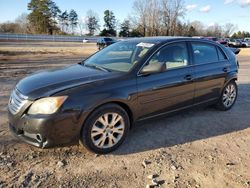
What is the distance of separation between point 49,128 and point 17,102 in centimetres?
65

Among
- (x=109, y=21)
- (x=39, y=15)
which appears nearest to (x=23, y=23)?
(x=39, y=15)

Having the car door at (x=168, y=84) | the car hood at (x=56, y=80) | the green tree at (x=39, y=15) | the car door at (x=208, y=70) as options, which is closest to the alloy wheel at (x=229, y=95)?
the car door at (x=208, y=70)

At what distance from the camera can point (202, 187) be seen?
315cm

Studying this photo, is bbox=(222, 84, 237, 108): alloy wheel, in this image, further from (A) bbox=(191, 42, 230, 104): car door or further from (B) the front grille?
(B) the front grille

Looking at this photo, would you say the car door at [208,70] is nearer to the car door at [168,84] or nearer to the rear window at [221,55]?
the rear window at [221,55]

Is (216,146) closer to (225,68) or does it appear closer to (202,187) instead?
(202,187)

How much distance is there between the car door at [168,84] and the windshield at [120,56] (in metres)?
0.23

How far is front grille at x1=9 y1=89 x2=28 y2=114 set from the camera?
3547 millimetres

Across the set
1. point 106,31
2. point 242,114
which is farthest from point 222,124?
point 106,31

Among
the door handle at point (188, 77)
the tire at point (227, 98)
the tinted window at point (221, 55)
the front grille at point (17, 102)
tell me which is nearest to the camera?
the front grille at point (17, 102)

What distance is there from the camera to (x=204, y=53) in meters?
5.29

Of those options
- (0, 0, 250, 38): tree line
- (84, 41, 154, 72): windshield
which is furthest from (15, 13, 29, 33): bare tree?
(84, 41, 154, 72): windshield

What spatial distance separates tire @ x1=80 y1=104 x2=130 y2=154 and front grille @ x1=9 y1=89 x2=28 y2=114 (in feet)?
2.76

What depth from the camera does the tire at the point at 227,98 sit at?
18.9 feet
